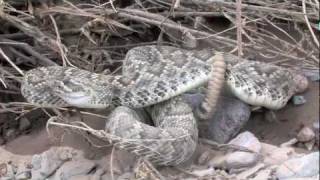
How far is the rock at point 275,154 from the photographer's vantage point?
3.92 m

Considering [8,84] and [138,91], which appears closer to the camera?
[138,91]

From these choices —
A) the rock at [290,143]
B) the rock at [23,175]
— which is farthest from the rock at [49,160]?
the rock at [290,143]

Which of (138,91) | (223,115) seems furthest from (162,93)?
(223,115)

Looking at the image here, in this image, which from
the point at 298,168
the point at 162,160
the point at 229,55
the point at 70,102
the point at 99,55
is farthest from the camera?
the point at 99,55

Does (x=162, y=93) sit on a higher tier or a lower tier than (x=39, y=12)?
lower

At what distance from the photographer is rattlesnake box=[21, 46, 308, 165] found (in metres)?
4.14

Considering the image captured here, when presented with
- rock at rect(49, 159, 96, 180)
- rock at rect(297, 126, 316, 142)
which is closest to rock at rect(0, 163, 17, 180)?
rock at rect(49, 159, 96, 180)

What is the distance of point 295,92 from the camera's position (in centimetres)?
459

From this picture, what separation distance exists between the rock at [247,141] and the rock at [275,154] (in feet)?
0.16

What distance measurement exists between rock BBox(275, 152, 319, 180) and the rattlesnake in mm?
557

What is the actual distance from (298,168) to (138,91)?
3.66 feet

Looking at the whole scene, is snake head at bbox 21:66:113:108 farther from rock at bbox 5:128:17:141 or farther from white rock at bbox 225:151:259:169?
white rock at bbox 225:151:259:169

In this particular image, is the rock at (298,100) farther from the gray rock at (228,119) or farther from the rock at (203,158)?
the rock at (203,158)

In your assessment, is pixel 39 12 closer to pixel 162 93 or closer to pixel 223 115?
pixel 162 93
